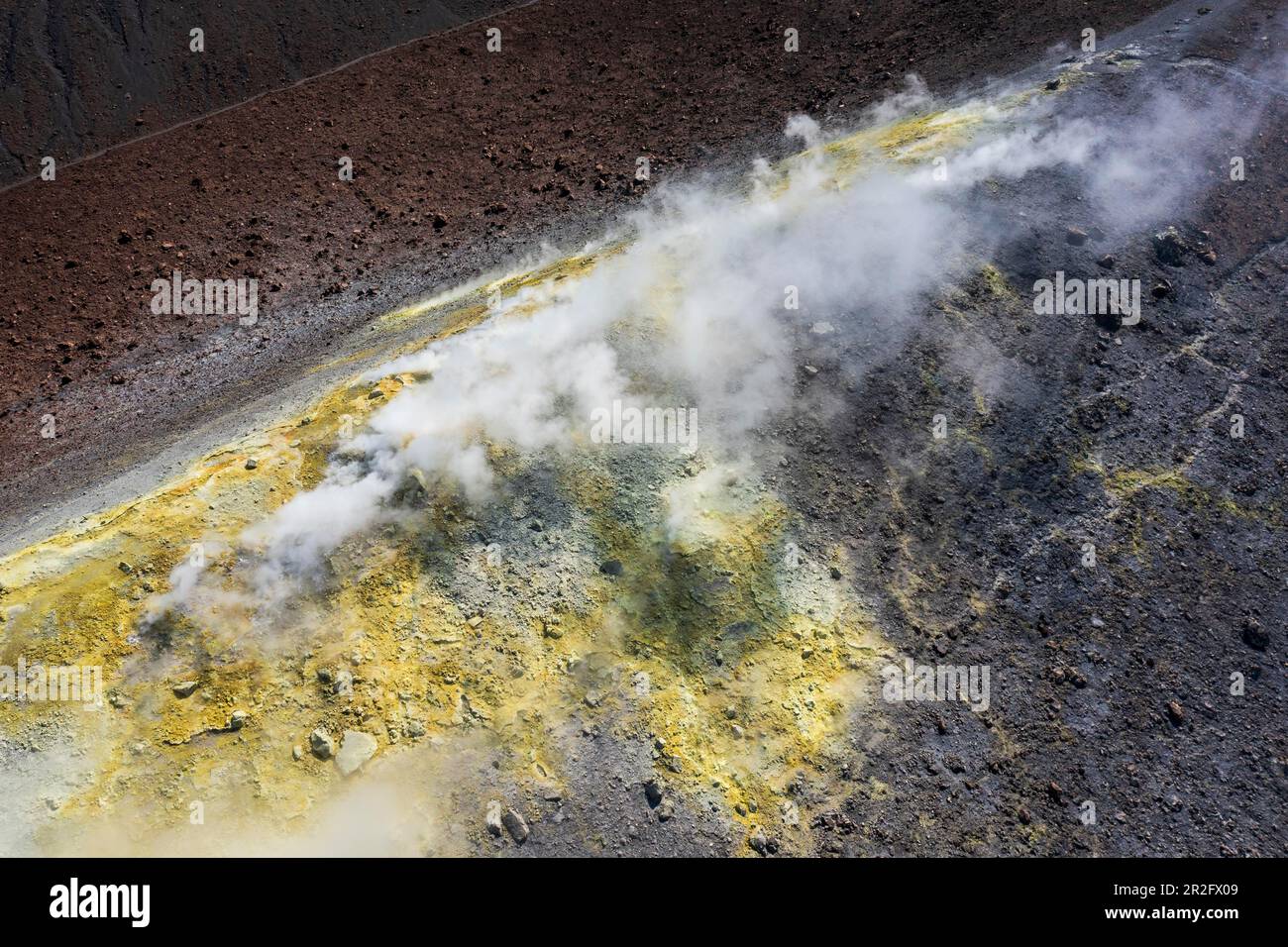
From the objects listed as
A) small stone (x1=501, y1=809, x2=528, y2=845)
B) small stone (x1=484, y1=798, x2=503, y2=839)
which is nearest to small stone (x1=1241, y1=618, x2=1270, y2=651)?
small stone (x1=501, y1=809, x2=528, y2=845)

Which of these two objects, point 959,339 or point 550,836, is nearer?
point 550,836

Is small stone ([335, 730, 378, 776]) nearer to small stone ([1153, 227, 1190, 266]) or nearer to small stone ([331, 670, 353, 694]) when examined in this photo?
small stone ([331, 670, 353, 694])

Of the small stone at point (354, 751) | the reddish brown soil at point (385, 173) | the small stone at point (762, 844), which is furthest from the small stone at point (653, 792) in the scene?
the reddish brown soil at point (385, 173)

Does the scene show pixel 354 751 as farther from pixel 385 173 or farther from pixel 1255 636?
pixel 385 173
